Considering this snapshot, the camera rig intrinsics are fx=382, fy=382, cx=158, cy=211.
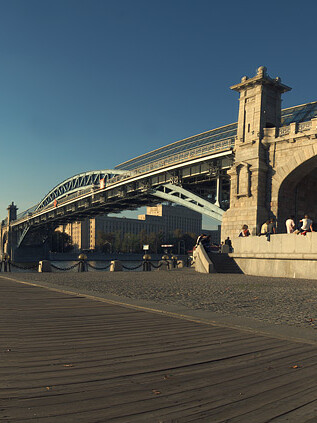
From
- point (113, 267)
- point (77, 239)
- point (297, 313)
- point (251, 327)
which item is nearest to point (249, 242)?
point (113, 267)

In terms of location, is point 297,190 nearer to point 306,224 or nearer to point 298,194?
point 298,194

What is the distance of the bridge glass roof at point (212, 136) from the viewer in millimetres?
32219

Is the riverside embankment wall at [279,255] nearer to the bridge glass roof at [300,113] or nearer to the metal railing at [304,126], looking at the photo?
the metal railing at [304,126]

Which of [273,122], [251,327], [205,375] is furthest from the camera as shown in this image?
[273,122]

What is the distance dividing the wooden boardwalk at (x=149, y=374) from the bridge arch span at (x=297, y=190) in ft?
72.9

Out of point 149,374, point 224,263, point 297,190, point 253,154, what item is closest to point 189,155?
point 253,154

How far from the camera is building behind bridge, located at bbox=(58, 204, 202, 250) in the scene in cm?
16638

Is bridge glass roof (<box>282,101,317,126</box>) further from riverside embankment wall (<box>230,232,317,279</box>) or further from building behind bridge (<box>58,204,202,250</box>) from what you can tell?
building behind bridge (<box>58,204,202,250</box>)

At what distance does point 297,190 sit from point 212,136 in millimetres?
16620

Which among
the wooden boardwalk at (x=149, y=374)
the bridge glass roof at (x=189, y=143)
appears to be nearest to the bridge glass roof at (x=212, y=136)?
the bridge glass roof at (x=189, y=143)

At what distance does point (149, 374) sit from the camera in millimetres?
3498

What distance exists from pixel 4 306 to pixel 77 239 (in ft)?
547

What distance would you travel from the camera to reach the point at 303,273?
1777cm

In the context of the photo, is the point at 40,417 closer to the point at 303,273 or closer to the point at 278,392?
the point at 278,392
